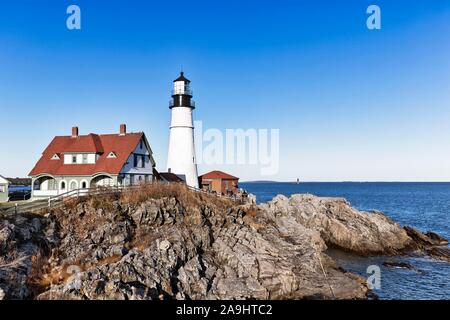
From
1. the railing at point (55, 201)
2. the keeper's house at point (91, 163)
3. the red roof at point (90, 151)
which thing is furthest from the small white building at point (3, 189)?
the railing at point (55, 201)

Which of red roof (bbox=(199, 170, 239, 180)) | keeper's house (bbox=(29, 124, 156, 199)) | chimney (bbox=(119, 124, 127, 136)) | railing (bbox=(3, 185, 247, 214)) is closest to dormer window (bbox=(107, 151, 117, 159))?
keeper's house (bbox=(29, 124, 156, 199))

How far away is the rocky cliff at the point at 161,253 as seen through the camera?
16062 mm

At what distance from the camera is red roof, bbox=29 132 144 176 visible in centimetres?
3180

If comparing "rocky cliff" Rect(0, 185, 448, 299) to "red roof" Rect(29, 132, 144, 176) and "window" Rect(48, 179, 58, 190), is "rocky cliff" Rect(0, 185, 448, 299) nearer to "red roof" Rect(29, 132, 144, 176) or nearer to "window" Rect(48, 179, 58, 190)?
"red roof" Rect(29, 132, 144, 176)

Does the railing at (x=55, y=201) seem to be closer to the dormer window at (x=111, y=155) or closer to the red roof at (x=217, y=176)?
the dormer window at (x=111, y=155)

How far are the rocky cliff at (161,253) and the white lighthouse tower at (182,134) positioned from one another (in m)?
9.78

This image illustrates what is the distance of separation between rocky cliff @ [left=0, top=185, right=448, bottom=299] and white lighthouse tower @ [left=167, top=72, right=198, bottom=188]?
9.78m

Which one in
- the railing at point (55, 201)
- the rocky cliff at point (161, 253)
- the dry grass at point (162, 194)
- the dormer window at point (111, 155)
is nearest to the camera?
the rocky cliff at point (161, 253)

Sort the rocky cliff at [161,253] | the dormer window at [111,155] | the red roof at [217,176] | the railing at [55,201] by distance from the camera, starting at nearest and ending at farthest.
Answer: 1. the rocky cliff at [161,253]
2. the railing at [55,201]
3. the dormer window at [111,155]
4. the red roof at [217,176]

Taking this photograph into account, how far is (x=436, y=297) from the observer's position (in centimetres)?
2100
